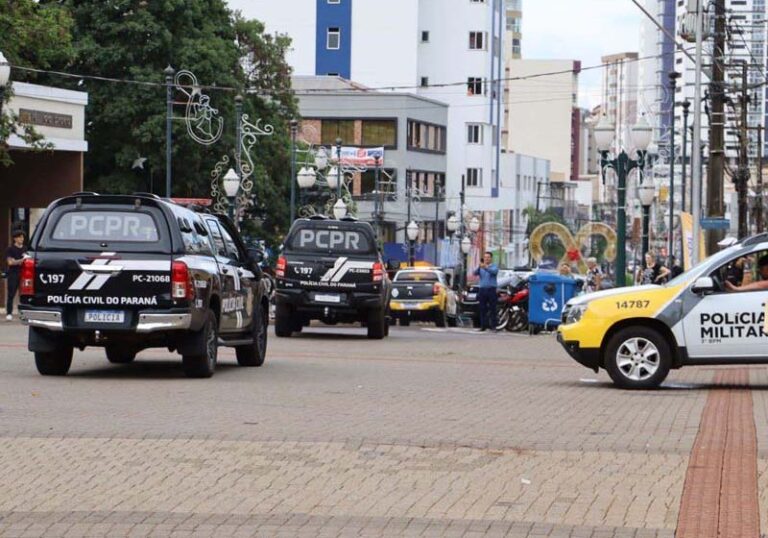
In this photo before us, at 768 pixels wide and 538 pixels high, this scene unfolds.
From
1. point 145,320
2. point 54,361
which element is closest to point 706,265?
point 145,320

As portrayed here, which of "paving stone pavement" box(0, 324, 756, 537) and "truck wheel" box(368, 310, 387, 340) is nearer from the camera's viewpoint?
"paving stone pavement" box(0, 324, 756, 537)

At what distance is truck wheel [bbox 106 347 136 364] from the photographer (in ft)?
68.7

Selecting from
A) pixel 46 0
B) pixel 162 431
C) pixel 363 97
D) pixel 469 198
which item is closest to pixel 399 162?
pixel 363 97

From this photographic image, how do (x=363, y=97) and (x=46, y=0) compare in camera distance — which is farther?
(x=363, y=97)

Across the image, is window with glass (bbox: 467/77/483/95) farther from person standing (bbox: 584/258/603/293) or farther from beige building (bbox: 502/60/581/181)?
person standing (bbox: 584/258/603/293)

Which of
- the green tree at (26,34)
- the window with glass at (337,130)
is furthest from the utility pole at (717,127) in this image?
the window with glass at (337,130)

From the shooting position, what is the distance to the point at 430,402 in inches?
651

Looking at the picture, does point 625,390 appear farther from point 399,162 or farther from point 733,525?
point 399,162

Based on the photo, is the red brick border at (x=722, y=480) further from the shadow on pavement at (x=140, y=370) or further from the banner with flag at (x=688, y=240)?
the banner with flag at (x=688, y=240)

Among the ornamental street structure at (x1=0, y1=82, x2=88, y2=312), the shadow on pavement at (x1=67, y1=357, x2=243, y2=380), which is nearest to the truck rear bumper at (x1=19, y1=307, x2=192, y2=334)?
the shadow on pavement at (x1=67, y1=357, x2=243, y2=380)

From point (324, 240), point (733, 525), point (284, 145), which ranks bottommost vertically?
point (733, 525)

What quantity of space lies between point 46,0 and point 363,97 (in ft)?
119

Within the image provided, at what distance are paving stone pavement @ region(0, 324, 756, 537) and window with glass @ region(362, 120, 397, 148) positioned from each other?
73.9 m

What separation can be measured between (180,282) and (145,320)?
53 centimetres
